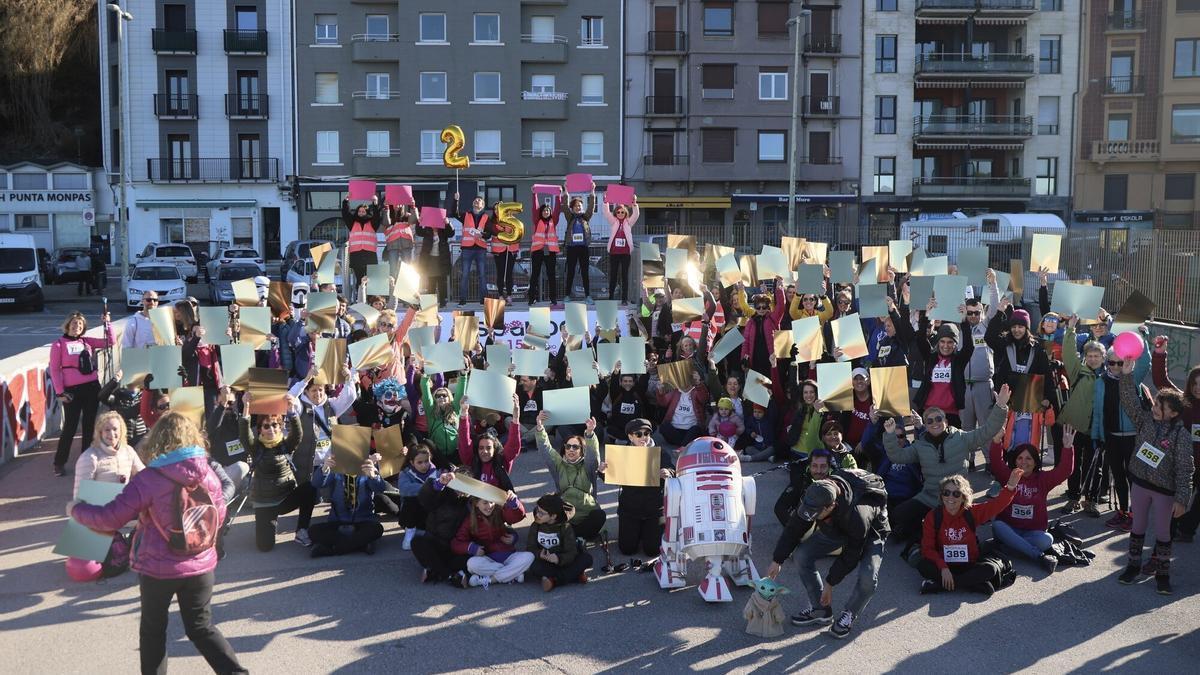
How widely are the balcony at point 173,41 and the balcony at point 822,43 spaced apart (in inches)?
1007

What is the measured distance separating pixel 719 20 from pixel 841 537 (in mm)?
40322

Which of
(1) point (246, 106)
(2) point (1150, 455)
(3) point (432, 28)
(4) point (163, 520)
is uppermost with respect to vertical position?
(3) point (432, 28)

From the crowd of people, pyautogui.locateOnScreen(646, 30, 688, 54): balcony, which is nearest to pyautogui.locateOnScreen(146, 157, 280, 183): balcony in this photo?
pyautogui.locateOnScreen(646, 30, 688, 54): balcony

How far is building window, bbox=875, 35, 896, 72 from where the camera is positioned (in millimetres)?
46062

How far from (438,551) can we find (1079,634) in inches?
184

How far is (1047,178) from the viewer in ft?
155

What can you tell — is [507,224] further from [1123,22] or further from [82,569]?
[1123,22]

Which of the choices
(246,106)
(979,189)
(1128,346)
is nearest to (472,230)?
Answer: (1128,346)

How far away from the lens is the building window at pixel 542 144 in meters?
45.1

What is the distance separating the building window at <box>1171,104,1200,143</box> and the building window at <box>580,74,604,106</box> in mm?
24492

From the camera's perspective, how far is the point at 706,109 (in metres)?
Answer: 45.0

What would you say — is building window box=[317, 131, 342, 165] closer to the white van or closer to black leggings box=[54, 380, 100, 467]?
the white van

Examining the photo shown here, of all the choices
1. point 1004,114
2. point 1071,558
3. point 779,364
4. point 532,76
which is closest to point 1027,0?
point 1004,114

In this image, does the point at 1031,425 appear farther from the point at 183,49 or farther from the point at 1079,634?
the point at 183,49
